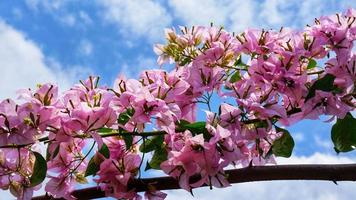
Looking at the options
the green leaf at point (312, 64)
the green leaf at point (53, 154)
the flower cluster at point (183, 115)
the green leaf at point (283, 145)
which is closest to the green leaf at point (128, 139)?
the flower cluster at point (183, 115)

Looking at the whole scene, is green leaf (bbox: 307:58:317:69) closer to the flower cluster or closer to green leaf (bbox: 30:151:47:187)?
the flower cluster

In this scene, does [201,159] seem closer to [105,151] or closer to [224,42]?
[105,151]

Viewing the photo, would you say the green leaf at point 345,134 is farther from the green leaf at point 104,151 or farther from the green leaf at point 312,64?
the green leaf at point 104,151

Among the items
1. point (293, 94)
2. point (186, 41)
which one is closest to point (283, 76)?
point (293, 94)

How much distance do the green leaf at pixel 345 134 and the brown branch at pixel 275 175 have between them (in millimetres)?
54

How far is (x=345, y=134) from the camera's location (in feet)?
4.28

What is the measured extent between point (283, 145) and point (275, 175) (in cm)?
8

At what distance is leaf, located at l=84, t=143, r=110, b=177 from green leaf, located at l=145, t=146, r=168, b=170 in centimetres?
12

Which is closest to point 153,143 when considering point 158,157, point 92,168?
point 158,157

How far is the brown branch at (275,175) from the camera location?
1260 millimetres

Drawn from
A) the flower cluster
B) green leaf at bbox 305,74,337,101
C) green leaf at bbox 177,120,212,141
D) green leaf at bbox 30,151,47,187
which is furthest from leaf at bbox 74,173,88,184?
green leaf at bbox 305,74,337,101

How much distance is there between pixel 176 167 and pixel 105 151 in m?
0.18

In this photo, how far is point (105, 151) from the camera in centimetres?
124

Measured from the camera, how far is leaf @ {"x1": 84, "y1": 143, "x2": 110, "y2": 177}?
1.24 metres
